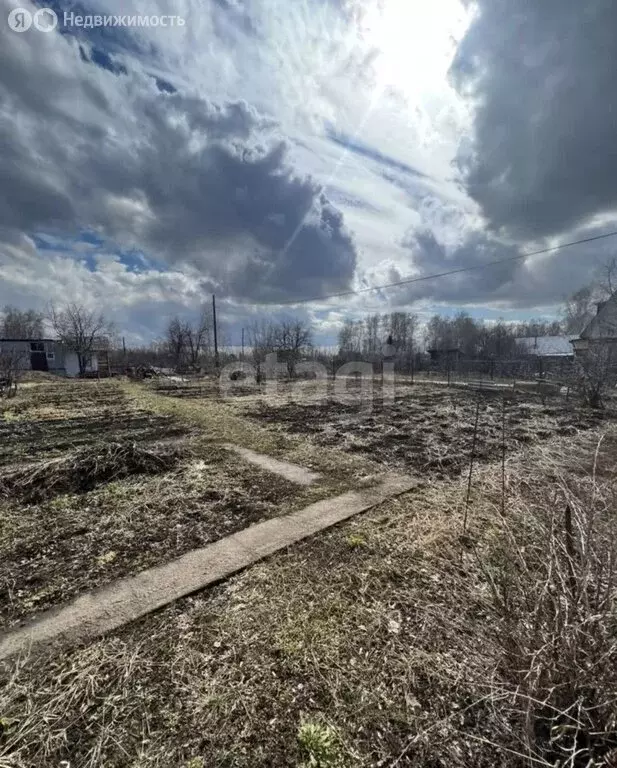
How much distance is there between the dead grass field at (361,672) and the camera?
4.15 ft

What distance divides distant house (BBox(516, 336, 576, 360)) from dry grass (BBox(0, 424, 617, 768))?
37053 mm

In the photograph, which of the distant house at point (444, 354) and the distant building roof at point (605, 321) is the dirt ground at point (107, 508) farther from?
the distant house at point (444, 354)

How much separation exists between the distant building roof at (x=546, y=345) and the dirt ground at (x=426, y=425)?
25523mm

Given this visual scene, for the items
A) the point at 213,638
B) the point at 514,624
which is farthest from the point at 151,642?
the point at 514,624

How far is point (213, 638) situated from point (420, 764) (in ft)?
3.67

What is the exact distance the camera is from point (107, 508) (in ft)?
11.6

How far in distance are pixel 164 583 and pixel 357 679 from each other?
1.42 m

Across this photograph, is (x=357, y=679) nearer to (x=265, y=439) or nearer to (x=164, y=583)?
(x=164, y=583)

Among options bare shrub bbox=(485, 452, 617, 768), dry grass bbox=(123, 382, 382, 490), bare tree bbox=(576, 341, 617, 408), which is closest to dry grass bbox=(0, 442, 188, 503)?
dry grass bbox=(123, 382, 382, 490)

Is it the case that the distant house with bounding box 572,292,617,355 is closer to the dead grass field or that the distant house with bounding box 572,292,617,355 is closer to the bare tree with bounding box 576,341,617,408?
the bare tree with bounding box 576,341,617,408

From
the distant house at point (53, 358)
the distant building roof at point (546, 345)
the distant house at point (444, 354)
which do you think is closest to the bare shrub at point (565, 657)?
the distant house at point (444, 354)

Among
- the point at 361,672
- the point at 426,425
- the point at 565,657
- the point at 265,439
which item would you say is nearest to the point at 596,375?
the point at 426,425

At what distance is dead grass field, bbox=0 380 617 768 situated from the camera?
1265mm

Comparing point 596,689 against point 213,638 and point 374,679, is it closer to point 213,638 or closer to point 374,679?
point 374,679
